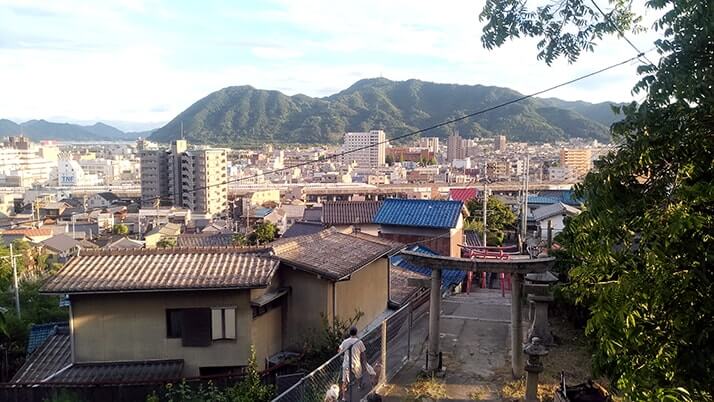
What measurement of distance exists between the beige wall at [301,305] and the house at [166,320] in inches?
36.6

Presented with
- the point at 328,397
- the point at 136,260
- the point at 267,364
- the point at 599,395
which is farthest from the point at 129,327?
the point at 599,395

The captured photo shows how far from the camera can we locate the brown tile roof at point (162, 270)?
10.5 m

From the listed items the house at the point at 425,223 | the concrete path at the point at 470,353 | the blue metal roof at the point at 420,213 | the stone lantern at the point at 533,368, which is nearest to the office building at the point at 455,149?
the blue metal roof at the point at 420,213

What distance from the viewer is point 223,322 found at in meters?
11.0

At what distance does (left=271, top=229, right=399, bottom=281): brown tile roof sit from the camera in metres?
11.6

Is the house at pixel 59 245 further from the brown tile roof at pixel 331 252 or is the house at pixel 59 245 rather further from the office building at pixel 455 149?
the office building at pixel 455 149

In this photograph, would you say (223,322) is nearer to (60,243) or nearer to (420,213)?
(420,213)

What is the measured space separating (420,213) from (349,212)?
32.3 feet

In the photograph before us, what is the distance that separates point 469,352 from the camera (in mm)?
10094

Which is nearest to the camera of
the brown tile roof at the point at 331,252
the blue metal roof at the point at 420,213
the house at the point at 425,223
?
the brown tile roof at the point at 331,252

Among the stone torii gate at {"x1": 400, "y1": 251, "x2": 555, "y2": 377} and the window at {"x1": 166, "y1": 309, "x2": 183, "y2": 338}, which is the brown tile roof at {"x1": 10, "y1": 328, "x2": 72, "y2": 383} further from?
the stone torii gate at {"x1": 400, "y1": 251, "x2": 555, "y2": 377}

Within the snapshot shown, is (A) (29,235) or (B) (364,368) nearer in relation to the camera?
(B) (364,368)

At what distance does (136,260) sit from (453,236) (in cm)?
1237

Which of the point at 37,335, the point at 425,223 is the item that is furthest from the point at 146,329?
the point at 425,223
